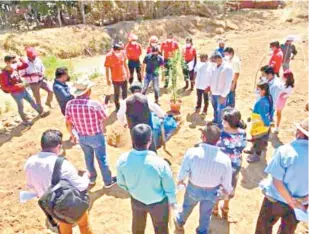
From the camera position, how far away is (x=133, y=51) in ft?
29.3

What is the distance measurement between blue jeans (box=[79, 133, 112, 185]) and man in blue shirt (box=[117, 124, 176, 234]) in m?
1.40

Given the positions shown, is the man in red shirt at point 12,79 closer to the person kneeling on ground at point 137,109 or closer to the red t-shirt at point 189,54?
the person kneeling on ground at point 137,109

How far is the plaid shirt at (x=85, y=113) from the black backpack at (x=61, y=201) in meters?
1.28

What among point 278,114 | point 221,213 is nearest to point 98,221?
point 221,213

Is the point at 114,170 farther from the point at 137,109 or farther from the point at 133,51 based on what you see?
the point at 133,51

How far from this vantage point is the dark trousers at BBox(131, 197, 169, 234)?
142 inches

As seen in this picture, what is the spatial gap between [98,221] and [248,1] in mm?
21171

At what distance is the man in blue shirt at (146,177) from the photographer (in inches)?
134

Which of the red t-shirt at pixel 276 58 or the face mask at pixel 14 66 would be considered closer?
the face mask at pixel 14 66

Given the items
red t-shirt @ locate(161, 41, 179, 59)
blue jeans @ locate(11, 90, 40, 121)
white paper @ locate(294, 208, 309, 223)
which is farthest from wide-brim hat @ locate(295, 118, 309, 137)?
red t-shirt @ locate(161, 41, 179, 59)

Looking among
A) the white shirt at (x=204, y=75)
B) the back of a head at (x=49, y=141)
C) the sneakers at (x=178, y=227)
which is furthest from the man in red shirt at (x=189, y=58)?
the back of a head at (x=49, y=141)

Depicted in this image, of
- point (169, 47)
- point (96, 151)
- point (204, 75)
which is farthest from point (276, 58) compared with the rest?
point (96, 151)

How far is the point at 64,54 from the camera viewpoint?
1582 cm

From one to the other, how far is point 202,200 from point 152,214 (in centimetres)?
57
